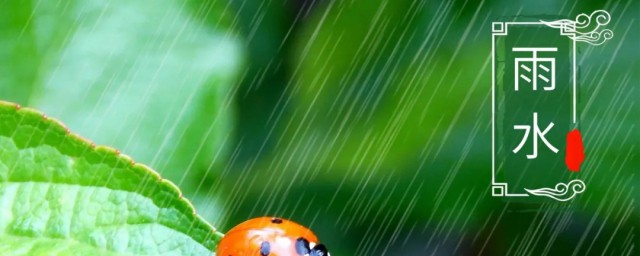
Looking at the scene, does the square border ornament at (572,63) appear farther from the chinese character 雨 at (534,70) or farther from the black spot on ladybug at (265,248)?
the black spot on ladybug at (265,248)

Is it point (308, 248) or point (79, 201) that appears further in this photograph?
point (308, 248)

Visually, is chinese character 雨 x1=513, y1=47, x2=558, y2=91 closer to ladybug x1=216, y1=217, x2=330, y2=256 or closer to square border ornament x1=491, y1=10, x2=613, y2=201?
square border ornament x1=491, y1=10, x2=613, y2=201

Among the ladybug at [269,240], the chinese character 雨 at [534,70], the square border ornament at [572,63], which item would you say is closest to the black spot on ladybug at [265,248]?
the ladybug at [269,240]

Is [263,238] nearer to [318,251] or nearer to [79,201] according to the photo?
[318,251]

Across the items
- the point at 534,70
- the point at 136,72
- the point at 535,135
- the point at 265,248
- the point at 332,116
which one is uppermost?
the point at 534,70

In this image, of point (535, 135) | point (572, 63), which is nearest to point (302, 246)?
point (535, 135)

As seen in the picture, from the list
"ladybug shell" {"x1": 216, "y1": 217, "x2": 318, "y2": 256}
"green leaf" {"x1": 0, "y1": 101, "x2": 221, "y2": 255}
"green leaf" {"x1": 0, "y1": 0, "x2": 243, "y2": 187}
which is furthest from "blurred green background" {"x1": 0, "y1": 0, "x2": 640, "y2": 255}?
"green leaf" {"x1": 0, "y1": 101, "x2": 221, "y2": 255}
